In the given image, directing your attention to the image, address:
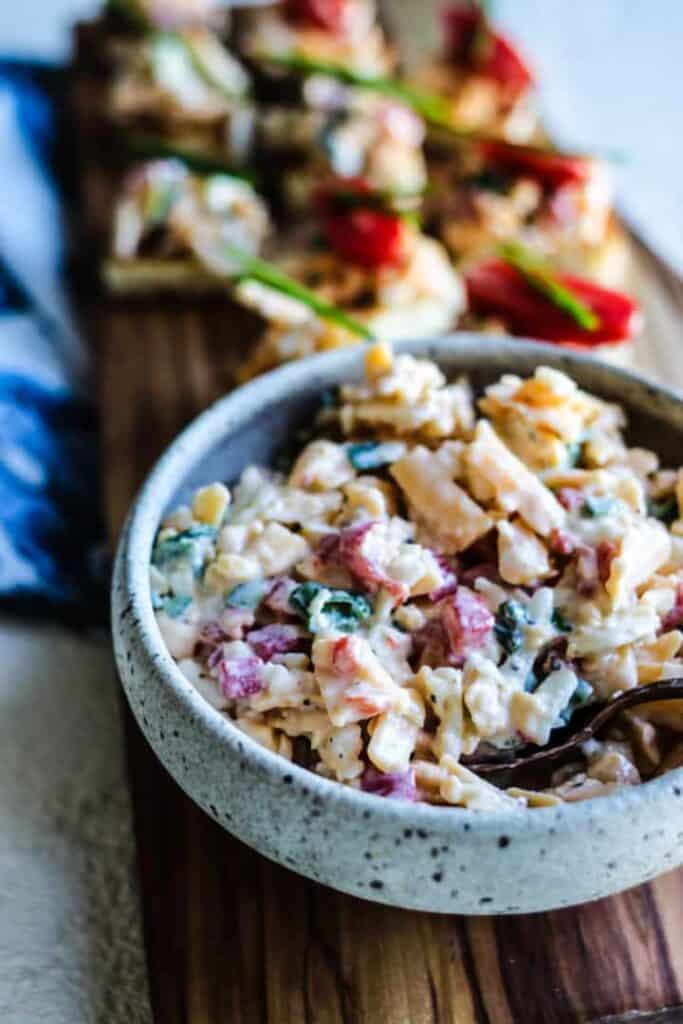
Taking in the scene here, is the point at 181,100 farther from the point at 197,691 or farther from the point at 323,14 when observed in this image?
the point at 197,691

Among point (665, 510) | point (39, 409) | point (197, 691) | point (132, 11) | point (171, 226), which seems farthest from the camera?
point (132, 11)

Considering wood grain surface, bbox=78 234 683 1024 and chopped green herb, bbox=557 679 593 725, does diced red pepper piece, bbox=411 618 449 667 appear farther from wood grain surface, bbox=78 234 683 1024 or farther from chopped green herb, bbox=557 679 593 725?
wood grain surface, bbox=78 234 683 1024

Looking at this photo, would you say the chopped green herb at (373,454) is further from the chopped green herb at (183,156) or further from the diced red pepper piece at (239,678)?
the chopped green herb at (183,156)

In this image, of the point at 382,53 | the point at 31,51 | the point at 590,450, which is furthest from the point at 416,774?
the point at 31,51

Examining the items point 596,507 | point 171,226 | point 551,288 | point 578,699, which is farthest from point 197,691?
point 171,226

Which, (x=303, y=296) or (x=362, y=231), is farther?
(x=362, y=231)

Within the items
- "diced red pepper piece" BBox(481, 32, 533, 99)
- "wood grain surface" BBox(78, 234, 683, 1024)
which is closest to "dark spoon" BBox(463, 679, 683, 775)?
"wood grain surface" BBox(78, 234, 683, 1024)
